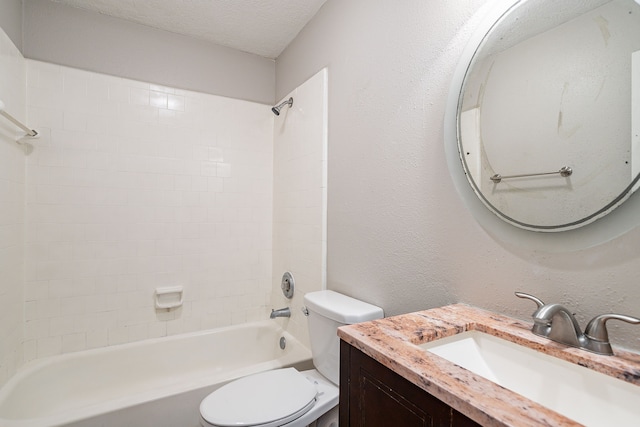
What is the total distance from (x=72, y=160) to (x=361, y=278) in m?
1.97

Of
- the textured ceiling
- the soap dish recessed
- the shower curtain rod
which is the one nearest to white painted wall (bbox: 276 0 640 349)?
the textured ceiling

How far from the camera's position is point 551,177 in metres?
0.81

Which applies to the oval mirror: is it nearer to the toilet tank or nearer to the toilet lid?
the toilet tank

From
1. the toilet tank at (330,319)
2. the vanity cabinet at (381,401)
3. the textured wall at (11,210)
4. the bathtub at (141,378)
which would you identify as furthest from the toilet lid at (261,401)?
the textured wall at (11,210)

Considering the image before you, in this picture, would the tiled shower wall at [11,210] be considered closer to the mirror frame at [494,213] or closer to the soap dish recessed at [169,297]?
Result: the soap dish recessed at [169,297]

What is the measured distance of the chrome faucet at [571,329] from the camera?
0.65 meters

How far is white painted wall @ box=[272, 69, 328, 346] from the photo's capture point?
5.97 ft

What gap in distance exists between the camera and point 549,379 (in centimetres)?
69

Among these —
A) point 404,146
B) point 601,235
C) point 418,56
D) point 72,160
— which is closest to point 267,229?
point 72,160

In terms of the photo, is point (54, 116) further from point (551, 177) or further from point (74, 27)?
point (551, 177)

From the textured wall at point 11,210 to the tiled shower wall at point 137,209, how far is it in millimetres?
71

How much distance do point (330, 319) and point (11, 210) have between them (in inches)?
72.1

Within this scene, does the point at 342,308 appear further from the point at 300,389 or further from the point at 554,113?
the point at 554,113

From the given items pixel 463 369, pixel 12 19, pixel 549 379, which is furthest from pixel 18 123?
pixel 549 379
